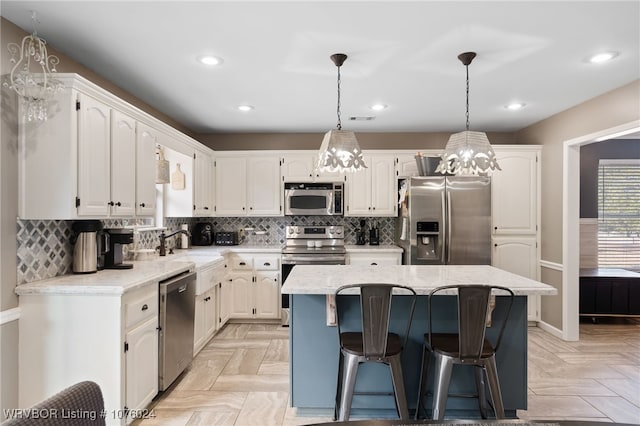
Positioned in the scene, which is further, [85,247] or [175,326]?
[175,326]

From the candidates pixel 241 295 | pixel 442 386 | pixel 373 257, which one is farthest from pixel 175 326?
pixel 373 257

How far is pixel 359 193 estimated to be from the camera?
15.1 feet

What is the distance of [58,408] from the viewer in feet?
2.58

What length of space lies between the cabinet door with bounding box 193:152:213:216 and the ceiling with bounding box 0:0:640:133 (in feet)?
2.41

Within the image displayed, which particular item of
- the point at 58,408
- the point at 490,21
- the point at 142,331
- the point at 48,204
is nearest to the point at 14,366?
the point at 142,331

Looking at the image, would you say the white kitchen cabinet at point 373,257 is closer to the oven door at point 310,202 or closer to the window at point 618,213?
the oven door at point 310,202

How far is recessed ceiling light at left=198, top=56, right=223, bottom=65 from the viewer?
2.53 metres

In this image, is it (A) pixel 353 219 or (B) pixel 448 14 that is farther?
(A) pixel 353 219

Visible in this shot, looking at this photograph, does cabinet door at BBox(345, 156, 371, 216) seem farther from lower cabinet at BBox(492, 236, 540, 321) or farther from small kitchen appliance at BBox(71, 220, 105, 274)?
small kitchen appliance at BBox(71, 220, 105, 274)

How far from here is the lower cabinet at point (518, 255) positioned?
4301mm

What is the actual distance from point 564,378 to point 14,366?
395 cm

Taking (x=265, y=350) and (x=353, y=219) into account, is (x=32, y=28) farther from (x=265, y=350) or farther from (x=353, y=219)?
(x=353, y=219)

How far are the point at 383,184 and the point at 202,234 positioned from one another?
8.24 ft

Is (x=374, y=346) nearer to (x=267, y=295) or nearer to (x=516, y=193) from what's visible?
(x=267, y=295)
